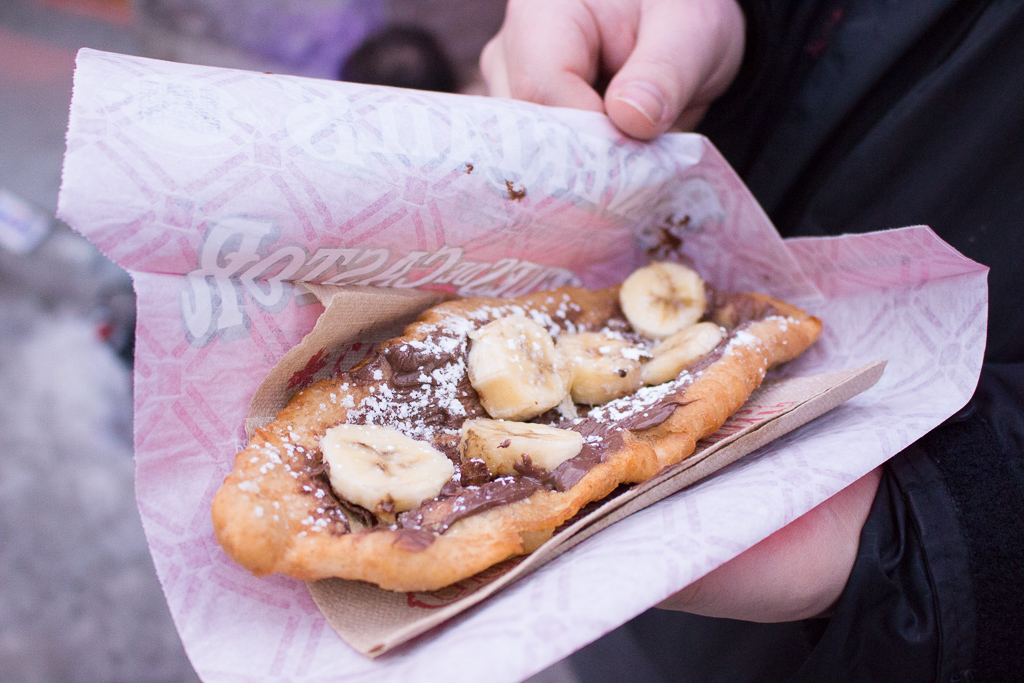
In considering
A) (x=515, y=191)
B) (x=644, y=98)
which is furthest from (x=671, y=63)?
(x=515, y=191)

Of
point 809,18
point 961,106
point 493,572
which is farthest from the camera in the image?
point 809,18

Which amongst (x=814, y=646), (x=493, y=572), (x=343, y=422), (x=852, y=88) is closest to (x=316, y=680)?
(x=493, y=572)

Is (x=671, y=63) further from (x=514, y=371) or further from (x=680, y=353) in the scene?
(x=514, y=371)

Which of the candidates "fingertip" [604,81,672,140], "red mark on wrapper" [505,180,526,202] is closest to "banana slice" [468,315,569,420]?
"red mark on wrapper" [505,180,526,202]

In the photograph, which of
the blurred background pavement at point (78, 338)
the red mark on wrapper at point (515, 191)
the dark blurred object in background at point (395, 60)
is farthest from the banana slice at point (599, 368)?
the dark blurred object in background at point (395, 60)

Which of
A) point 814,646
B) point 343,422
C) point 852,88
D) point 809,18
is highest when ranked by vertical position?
point 809,18

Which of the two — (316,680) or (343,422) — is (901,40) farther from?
(316,680)
